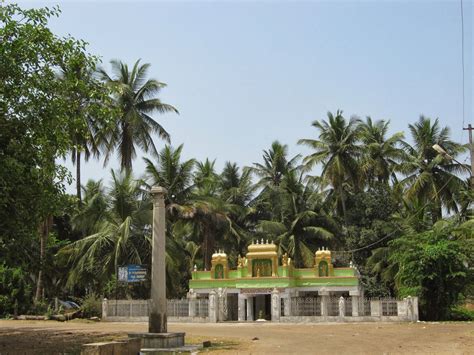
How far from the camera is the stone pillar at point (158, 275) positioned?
17297 millimetres

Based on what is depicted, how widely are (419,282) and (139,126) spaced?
19.6 m

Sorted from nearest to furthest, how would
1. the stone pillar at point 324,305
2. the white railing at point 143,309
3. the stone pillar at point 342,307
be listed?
the stone pillar at point 342,307 → the stone pillar at point 324,305 → the white railing at point 143,309

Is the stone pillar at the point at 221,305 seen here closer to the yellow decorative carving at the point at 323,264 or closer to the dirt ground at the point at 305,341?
the yellow decorative carving at the point at 323,264

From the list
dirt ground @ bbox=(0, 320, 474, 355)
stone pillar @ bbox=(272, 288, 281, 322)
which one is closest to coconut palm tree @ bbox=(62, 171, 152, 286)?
stone pillar @ bbox=(272, 288, 281, 322)

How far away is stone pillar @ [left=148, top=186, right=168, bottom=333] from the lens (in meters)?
17.3

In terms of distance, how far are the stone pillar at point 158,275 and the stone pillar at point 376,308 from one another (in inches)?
541

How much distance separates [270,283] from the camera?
30.9 metres

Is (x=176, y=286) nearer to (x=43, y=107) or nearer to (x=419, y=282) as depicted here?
(x=419, y=282)

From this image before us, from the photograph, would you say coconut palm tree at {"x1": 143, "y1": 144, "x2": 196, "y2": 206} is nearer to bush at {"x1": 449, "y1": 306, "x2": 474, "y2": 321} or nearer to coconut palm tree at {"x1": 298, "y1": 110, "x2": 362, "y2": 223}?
coconut palm tree at {"x1": 298, "y1": 110, "x2": 362, "y2": 223}

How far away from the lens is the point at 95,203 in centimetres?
3522

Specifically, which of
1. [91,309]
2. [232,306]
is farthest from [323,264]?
[91,309]

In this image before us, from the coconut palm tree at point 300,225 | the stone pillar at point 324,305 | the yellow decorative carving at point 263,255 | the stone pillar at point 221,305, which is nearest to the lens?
the stone pillar at point 324,305

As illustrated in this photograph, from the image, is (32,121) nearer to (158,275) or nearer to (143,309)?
(158,275)

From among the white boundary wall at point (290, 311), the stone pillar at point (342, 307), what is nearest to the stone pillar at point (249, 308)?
the white boundary wall at point (290, 311)
